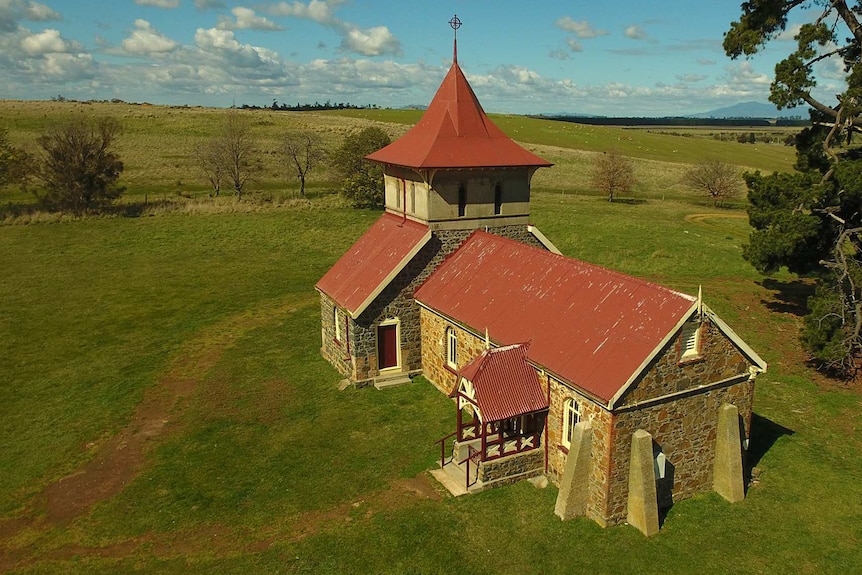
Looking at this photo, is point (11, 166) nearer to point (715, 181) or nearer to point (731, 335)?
point (731, 335)

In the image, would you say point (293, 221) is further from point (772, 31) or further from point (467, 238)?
point (772, 31)

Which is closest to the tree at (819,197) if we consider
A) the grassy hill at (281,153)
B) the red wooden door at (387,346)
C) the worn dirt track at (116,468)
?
the red wooden door at (387,346)

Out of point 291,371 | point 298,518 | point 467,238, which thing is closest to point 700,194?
point 467,238

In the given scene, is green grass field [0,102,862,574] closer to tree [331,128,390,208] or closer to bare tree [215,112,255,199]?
tree [331,128,390,208]

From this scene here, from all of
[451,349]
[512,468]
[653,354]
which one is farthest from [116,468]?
[653,354]

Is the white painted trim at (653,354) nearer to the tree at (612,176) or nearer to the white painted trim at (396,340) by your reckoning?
the white painted trim at (396,340)

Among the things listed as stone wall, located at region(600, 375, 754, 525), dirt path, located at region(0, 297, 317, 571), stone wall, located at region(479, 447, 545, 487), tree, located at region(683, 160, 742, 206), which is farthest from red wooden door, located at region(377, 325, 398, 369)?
tree, located at region(683, 160, 742, 206)
